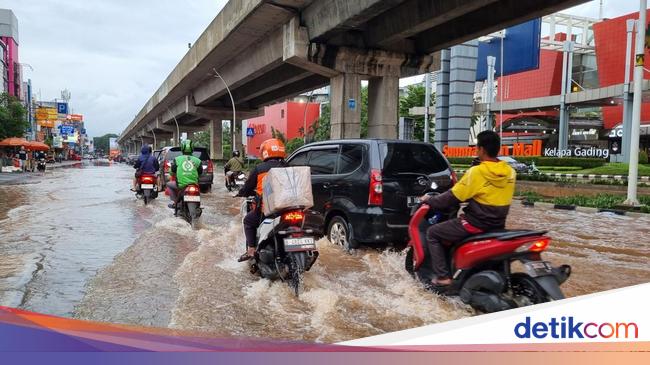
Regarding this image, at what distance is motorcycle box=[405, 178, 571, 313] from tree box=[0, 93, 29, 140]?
35820 mm

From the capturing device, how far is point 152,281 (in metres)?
5.69

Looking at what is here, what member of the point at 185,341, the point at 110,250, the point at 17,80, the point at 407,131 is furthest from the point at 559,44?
the point at 17,80

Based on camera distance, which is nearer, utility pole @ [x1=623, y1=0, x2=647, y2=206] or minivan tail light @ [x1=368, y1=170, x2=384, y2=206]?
minivan tail light @ [x1=368, y1=170, x2=384, y2=206]

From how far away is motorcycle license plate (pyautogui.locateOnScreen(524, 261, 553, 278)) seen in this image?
374 centimetres

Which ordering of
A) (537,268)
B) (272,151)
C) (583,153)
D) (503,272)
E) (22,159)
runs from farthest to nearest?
(583,153) < (22,159) < (272,151) < (503,272) < (537,268)

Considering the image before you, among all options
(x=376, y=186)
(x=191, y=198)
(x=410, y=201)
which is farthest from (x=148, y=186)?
(x=410, y=201)

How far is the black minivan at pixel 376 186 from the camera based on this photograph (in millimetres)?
6652

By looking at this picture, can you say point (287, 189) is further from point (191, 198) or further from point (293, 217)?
point (191, 198)

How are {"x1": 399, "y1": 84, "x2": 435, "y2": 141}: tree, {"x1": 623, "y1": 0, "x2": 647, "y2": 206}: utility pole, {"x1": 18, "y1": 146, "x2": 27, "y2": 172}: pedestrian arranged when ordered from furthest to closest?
{"x1": 399, "y1": 84, "x2": 435, "y2": 141}: tree, {"x1": 18, "y1": 146, "x2": 27, "y2": 172}: pedestrian, {"x1": 623, "y1": 0, "x2": 647, "y2": 206}: utility pole

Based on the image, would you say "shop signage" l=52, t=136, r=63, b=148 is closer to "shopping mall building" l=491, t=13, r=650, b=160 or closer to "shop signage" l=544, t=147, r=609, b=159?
"shopping mall building" l=491, t=13, r=650, b=160

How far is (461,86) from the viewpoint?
118ft

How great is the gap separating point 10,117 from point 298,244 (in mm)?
36142

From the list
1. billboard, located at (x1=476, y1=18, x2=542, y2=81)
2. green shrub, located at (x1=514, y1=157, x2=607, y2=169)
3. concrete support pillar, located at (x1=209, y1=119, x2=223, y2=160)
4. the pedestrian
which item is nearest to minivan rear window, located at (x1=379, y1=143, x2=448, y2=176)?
green shrub, located at (x1=514, y1=157, x2=607, y2=169)

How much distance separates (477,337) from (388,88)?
17.9 m
